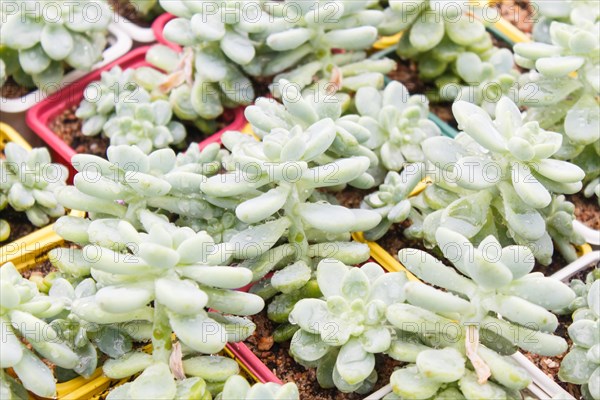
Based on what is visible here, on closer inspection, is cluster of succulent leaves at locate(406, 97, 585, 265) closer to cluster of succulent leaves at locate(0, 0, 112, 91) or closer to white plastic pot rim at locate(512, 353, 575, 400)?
white plastic pot rim at locate(512, 353, 575, 400)

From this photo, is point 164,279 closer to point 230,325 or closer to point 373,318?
point 230,325

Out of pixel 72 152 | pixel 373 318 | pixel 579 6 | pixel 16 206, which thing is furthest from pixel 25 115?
pixel 579 6

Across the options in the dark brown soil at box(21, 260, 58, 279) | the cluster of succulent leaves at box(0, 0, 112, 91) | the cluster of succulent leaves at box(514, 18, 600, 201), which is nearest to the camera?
the cluster of succulent leaves at box(514, 18, 600, 201)

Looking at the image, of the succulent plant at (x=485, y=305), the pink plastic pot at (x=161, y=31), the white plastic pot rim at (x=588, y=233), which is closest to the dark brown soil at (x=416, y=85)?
the white plastic pot rim at (x=588, y=233)

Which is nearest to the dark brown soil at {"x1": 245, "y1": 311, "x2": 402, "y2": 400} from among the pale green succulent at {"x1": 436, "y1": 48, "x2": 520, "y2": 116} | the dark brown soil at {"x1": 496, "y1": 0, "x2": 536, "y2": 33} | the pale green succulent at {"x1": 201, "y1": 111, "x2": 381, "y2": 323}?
the pale green succulent at {"x1": 201, "y1": 111, "x2": 381, "y2": 323}

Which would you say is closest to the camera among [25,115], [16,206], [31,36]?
[16,206]
